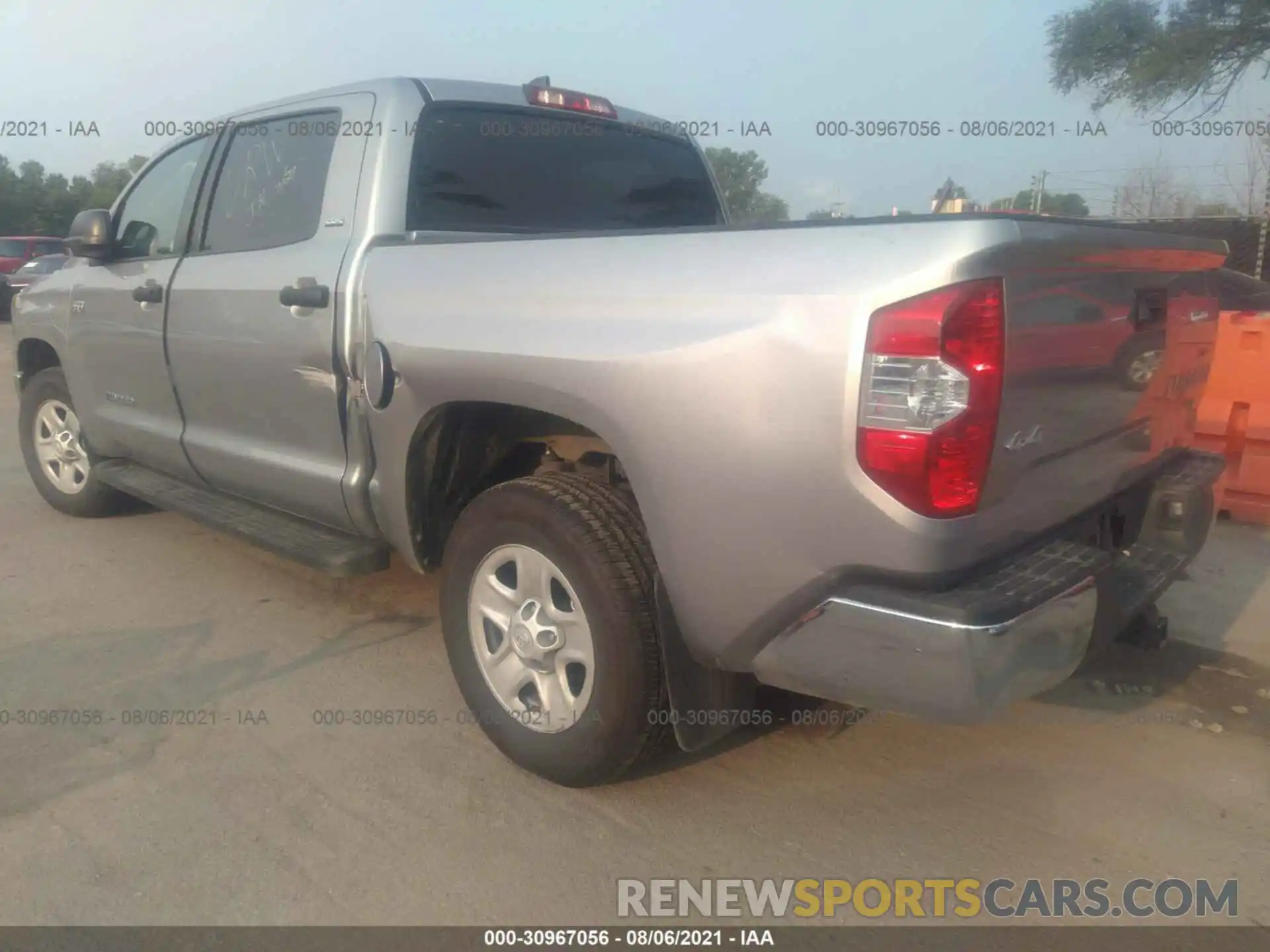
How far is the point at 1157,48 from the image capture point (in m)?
15.2

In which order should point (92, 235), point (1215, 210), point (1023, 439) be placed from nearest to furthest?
1. point (1023, 439)
2. point (92, 235)
3. point (1215, 210)

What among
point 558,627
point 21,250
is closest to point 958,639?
point 558,627

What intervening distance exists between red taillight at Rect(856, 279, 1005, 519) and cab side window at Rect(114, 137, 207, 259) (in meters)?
3.43

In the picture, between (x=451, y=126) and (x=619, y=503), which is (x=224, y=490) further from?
(x=619, y=503)

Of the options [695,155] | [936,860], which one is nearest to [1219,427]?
[695,155]

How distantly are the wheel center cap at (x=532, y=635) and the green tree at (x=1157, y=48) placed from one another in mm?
15711

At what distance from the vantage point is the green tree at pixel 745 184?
6188 millimetres

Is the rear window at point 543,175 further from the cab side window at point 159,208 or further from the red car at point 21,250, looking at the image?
the red car at point 21,250

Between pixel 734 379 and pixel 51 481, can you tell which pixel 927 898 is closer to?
pixel 734 379

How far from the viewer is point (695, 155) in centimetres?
469

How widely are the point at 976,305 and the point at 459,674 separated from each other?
193cm

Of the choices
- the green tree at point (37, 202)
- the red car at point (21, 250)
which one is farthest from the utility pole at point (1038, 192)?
the green tree at point (37, 202)

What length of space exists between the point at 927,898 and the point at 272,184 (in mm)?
3337
